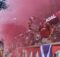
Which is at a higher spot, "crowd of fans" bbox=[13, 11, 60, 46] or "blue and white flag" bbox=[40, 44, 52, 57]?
"crowd of fans" bbox=[13, 11, 60, 46]

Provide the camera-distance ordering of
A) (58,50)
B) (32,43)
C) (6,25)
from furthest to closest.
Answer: (6,25) < (32,43) < (58,50)

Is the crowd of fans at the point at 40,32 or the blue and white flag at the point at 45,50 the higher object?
the crowd of fans at the point at 40,32

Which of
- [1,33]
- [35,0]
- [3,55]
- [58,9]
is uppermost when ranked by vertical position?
[35,0]

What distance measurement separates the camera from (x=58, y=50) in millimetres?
1446

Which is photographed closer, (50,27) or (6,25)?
(50,27)

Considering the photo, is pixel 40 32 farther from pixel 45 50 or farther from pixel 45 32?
pixel 45 50

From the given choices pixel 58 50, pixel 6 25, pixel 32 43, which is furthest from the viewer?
pixel 6 25

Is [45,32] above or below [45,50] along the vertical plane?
above

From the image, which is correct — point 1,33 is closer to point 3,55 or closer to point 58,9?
point 3,55

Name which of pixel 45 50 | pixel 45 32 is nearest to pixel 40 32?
pixel 45 32

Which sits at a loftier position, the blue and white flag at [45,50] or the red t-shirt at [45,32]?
the red t-shirt at [45,32]

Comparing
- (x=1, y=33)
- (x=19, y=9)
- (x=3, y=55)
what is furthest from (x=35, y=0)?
(x=3, y=55)

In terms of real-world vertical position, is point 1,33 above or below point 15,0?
below

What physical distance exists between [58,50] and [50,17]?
262 mm
